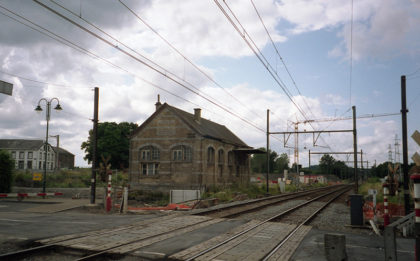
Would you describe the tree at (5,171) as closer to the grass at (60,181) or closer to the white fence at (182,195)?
the grass at (60,181)

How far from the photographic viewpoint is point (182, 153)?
30.3m

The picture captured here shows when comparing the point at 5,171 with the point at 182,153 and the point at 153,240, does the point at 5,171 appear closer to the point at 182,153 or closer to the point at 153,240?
the point at 182,153

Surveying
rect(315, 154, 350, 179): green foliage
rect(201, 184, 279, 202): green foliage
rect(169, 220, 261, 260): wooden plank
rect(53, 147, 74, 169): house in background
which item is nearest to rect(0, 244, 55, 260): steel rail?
rect(169, 220, 261, 260): wooden plank

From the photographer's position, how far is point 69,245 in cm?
731

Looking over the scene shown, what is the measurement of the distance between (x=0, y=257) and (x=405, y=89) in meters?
15.8

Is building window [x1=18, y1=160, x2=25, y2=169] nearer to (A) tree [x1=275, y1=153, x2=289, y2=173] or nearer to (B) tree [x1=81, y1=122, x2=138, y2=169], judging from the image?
(B) tree [x1=81, y1=122, x2=138, y2=169]

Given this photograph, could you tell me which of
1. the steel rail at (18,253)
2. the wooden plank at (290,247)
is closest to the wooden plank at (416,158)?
the wooden plank at (290,247)

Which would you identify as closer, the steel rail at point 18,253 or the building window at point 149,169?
the steel rail at point 18,253

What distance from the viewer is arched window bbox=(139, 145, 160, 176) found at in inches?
1228

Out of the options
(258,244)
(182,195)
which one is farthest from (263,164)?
(258,244)

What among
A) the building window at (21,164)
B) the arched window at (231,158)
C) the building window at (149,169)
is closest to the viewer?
the building window at (149,169)

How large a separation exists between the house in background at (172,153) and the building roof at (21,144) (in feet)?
167

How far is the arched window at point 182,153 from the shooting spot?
30144 millimetres

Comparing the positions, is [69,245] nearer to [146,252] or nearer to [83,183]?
[146,252]
